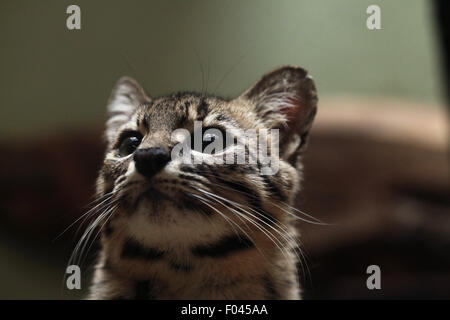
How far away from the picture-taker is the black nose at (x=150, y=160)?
1348 mm

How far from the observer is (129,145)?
1.58 meters

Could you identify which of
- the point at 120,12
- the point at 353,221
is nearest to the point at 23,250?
the point at 120,12

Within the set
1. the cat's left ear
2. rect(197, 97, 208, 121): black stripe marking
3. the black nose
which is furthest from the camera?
rect(197, 97, 208, 121): black stripe marking

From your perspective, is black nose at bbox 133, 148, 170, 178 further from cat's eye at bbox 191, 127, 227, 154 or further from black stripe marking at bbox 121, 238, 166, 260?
black stripe marking at bbox 121, 238, 166, 260

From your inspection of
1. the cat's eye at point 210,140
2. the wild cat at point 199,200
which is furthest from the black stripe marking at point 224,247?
the cat's eye at point 210,140

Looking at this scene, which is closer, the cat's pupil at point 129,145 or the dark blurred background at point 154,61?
the dark blurred background at point 154,61

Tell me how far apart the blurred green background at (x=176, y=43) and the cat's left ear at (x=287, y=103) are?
0.03 m

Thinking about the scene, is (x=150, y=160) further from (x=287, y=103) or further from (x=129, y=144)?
(x=287, y=103)

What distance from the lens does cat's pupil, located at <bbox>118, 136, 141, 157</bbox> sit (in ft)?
5.15

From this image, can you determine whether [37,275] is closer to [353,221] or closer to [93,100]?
[93,100]

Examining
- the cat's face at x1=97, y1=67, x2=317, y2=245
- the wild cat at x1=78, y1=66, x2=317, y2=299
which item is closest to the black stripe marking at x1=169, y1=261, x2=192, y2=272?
the wild cat at x1=78, y1=66, x2=317, y2=299

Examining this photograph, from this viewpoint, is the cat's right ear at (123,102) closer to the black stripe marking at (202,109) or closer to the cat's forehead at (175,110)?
the cat's forehead at (175,110)

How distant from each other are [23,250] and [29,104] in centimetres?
58

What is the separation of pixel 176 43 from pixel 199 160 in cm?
32
